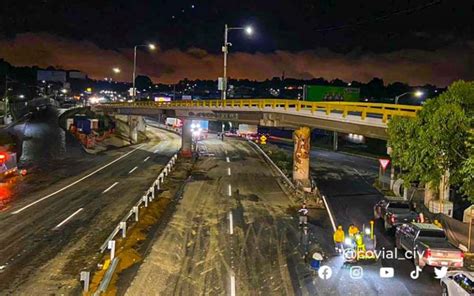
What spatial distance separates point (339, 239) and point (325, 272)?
262 cm

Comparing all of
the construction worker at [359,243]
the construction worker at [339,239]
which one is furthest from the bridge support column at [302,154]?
the construction worker at [359,243]

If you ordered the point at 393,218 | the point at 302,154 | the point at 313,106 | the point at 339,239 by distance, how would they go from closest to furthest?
the point at 339,239
the point at 393,218
the point at 313,106
the point at 302,154

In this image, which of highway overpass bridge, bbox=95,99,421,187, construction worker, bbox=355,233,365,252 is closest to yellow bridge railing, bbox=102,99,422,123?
highway overpass bridge, bbox=95,99,421,187

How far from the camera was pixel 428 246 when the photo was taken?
59.0 feet

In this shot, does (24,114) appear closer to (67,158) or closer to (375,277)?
(67,158)

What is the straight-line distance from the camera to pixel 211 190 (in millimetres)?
34250

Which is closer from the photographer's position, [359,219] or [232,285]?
[232,285]

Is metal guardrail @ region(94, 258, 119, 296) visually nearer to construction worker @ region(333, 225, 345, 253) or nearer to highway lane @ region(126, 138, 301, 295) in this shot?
highway lane @ region(126, 138, 301, 295)

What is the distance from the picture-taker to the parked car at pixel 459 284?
44.3 ft

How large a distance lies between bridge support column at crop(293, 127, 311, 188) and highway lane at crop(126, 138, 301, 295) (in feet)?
11.2

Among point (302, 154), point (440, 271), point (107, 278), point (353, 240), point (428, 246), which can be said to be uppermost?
point (302, 154)

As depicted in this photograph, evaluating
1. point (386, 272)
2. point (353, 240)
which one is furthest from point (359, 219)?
point (386, 272)

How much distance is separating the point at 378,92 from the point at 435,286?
187 m

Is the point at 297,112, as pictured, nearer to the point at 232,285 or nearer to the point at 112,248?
the point at 112,248
